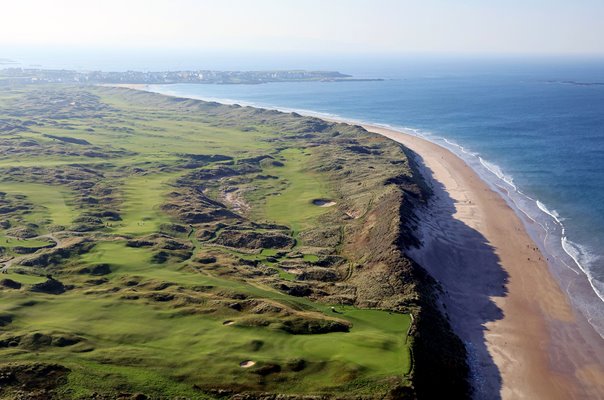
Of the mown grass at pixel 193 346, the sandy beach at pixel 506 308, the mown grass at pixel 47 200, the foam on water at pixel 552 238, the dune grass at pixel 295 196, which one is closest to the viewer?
the mown grass at pixel 193 346

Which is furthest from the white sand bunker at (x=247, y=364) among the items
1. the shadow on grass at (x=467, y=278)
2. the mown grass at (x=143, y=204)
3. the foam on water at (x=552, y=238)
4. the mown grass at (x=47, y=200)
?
the mown grass at (x=47, y=200)

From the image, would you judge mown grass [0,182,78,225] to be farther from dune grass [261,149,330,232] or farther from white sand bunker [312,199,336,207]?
white sand bunker [312,199,336,207]

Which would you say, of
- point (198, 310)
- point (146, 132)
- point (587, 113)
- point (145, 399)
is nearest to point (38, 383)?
point (145, 399)

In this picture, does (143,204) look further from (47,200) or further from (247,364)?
(247,364)

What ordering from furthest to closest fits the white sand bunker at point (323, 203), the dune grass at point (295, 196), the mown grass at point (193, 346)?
the white sand bunker at point (323, 203), the dune grass at point (295, 196), the mown grass at point (193, 346)

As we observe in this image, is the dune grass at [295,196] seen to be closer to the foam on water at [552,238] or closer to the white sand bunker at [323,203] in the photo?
the white sand bunker at [323,203]

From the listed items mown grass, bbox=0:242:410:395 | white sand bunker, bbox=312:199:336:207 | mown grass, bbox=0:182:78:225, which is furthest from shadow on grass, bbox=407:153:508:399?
mown grass, bbox=0:182:78:225

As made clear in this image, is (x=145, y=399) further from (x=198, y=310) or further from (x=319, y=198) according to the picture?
(x=319, y=198)

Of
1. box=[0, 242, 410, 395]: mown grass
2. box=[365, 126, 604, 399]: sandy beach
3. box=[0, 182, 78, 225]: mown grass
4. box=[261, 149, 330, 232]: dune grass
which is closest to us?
box=[0, 242, 410, 395]: mown grass
